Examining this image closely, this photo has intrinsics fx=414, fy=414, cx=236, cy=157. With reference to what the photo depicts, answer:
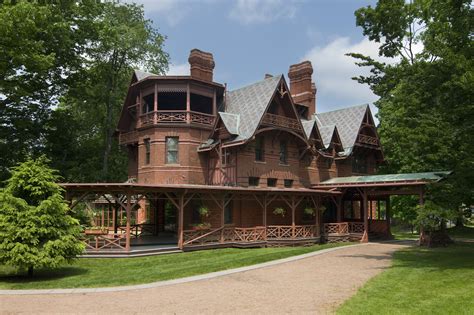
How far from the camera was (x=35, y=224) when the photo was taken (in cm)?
1391

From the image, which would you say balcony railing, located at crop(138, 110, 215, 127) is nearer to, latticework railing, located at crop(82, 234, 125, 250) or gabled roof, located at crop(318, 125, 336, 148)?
latticework railing, located at crop(82, 234, 125, 250)

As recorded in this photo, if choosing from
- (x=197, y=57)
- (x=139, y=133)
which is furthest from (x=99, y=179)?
(x=197, y=57)

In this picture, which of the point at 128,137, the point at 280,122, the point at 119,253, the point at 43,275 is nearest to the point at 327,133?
the point at 280,122

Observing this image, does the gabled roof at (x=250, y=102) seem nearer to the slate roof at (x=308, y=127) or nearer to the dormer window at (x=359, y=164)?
the slate roof at (x=308, y=127)

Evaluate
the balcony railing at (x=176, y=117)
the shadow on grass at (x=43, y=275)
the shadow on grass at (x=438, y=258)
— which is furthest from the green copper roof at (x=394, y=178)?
the shadow on grass at (x=43, y=275)

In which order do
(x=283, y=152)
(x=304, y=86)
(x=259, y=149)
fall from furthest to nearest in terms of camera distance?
(x=304, y=86) → (x=283, y=152) → (x=259, y=149)

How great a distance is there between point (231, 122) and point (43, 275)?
1455 cm

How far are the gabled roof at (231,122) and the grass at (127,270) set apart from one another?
27.1 ft

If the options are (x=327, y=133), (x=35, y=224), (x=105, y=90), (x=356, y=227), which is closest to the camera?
(x=35, y=224)

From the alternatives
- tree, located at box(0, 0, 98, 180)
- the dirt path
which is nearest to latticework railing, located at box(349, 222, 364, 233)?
the dirt path

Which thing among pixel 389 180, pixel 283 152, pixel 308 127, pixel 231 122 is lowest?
pixel 389 180

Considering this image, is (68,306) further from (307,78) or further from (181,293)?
(307,78)

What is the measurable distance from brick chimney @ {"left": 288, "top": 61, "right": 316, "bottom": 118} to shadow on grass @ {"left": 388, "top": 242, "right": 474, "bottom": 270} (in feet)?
53.5

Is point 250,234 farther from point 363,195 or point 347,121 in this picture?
point 347,121
